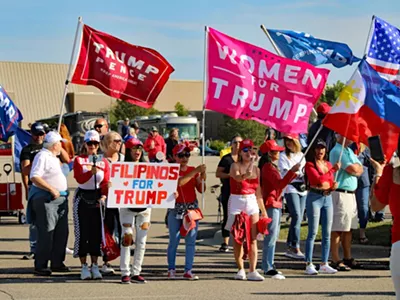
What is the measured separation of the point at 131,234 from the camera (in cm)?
1055

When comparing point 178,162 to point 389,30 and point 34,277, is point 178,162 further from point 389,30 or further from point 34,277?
point 389,30

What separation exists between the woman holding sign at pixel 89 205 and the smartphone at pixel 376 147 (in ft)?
10.4

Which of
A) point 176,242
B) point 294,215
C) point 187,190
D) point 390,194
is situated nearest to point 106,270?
point 176,242

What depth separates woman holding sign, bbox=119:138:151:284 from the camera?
10500mm

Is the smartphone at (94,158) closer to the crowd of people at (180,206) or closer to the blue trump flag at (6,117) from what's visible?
the crowd of people at (180,206)

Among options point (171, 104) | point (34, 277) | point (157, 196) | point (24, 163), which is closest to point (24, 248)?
point (24, 163)

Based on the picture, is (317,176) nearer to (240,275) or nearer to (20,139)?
(240,275)

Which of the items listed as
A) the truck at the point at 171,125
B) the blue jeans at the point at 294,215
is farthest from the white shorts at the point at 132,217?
the truck at the point at 171,125

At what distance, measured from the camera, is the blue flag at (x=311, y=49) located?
13.6 meters

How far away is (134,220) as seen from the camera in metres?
10.8

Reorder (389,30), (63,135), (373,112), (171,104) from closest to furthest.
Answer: (373,112) → (389,30) → (63,135) → (171,104)

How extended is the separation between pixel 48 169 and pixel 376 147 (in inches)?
156

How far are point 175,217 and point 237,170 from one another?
0.96 metres

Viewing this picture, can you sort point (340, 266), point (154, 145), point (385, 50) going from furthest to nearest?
point (154, 145) → point (385, 50) → point (340, 266)
